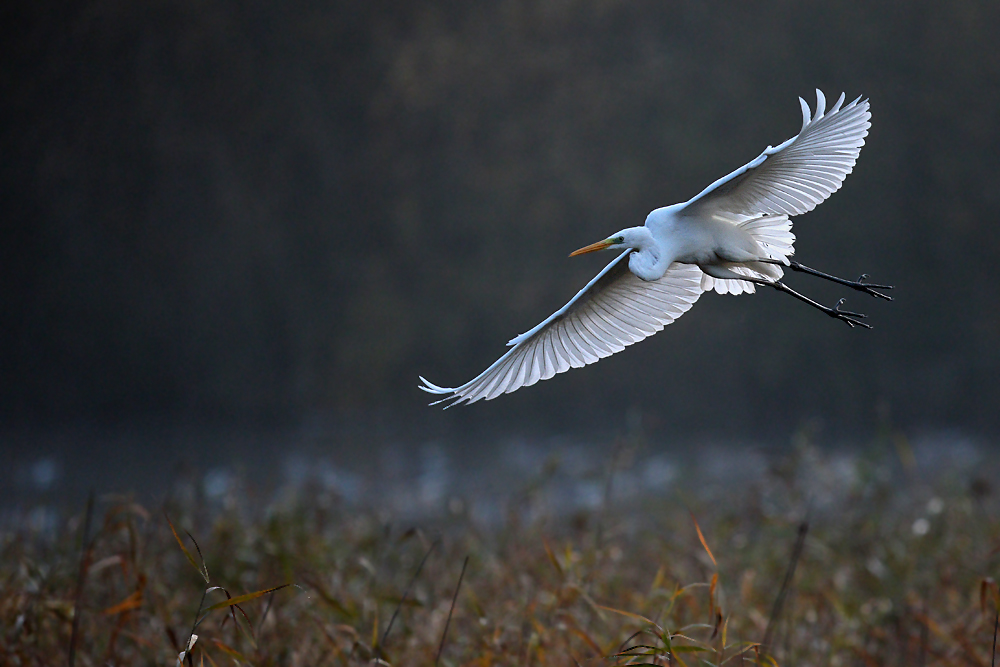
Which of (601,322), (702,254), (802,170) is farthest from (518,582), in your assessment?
(802,170)

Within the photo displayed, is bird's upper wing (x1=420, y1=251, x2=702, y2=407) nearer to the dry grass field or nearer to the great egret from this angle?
the great egret

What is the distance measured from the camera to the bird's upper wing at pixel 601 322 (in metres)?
1.92

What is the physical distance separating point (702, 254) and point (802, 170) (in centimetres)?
30

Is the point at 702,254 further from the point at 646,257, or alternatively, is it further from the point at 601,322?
the point at 601,322

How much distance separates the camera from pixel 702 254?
1.64m

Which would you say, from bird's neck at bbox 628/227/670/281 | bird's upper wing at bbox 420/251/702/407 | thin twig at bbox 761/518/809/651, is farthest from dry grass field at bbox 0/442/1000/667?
bird's neck at bbox 628/227/670/281

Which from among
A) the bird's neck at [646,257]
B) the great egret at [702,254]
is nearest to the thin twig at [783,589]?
the great egret at [702,254]

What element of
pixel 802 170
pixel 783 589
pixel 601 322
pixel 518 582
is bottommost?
pixel 518 582

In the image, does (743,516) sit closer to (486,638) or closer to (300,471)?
(486,638)

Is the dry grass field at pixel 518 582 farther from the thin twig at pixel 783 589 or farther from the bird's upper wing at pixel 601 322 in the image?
the bird's upper wing at pixel 601 322

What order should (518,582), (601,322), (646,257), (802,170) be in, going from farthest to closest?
(518,582) → (601,322) → (802,170) → (646,257)

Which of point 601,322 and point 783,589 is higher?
point 601,322

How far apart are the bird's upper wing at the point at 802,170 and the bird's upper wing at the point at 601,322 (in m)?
0.26

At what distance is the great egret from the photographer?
1.61 meters
